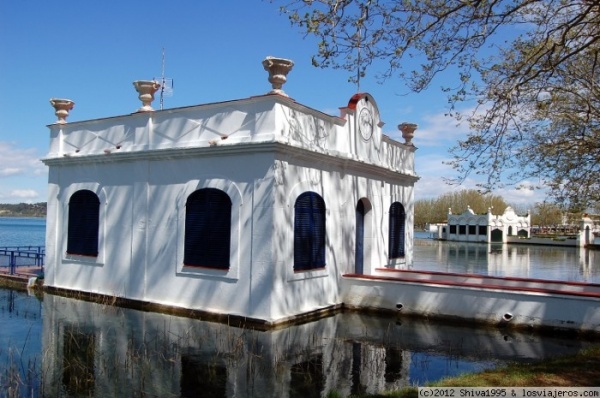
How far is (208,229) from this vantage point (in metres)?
12.6

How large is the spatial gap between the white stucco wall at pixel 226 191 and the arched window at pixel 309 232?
232 millimetres

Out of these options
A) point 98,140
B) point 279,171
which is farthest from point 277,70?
point 98,140

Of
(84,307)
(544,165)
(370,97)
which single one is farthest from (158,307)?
(544,165)

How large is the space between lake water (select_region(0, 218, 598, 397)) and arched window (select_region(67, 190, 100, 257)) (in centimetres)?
242

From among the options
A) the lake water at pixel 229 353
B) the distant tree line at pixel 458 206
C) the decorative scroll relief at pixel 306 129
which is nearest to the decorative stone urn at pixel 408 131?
the decorative scroll relief at pixel 306 129

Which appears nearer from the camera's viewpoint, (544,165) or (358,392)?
(358,392)

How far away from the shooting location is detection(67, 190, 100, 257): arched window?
15117 millimetres

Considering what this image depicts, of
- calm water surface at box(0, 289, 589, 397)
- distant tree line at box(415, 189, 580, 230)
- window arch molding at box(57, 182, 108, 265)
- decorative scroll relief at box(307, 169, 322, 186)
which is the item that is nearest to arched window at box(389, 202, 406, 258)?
calm water surface at box(0, 289, 589, 397)

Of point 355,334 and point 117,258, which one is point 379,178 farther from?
point 117,258

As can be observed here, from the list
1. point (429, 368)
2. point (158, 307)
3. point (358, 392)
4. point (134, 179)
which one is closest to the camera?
point (358, 392)

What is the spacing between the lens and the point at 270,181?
11.6 m

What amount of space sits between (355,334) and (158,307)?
5.13 meters

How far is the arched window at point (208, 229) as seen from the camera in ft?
40.4

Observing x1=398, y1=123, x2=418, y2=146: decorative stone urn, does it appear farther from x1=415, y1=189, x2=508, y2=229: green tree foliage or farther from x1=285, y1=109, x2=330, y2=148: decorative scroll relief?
x1=415, y1=189, x2=508, y2=229: green tree foliage
